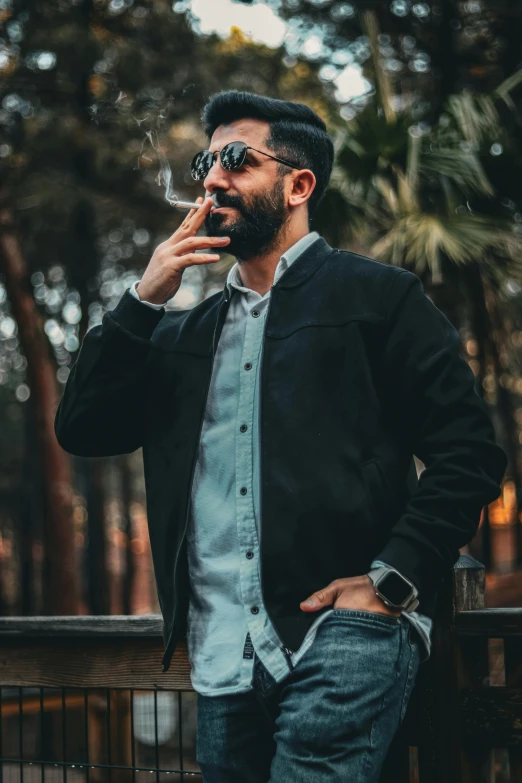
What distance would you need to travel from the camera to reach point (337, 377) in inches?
89.4

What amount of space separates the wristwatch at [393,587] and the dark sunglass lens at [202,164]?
120 centimetres

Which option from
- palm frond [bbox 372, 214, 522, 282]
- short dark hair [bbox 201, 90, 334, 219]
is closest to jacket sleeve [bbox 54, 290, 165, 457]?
short dark hair [bbox 201, 90, 334, 219]

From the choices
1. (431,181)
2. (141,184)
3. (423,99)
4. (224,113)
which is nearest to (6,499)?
(141,184)

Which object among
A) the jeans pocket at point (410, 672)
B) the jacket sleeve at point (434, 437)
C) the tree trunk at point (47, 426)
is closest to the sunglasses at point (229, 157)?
the jacket sleeve at point (434, 437)

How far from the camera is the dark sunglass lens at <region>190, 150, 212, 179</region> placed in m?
2.60

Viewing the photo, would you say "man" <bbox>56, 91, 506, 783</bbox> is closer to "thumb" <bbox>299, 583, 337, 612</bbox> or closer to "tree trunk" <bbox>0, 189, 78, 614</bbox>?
"thumb" <bbox>299, 583, 337, 612</bbox>

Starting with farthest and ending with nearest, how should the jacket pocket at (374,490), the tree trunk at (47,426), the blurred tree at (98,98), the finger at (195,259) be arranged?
the blurred tree at (98,98)
the tree trunk at (47,426)
the finger at (195,259)
the jacket pocket at (374,490)

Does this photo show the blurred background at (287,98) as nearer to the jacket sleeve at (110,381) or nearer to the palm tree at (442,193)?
the palm tree at (442,193)

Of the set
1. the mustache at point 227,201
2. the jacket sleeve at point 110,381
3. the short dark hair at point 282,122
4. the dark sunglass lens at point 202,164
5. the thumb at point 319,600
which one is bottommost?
the thumb at point 319,600

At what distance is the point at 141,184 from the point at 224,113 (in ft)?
41.5

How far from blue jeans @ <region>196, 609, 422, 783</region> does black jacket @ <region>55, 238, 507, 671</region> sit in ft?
0.30

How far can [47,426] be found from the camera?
41.3ft

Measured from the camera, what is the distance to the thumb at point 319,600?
2104 millimetres

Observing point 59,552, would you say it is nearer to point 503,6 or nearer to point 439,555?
point 503,6
